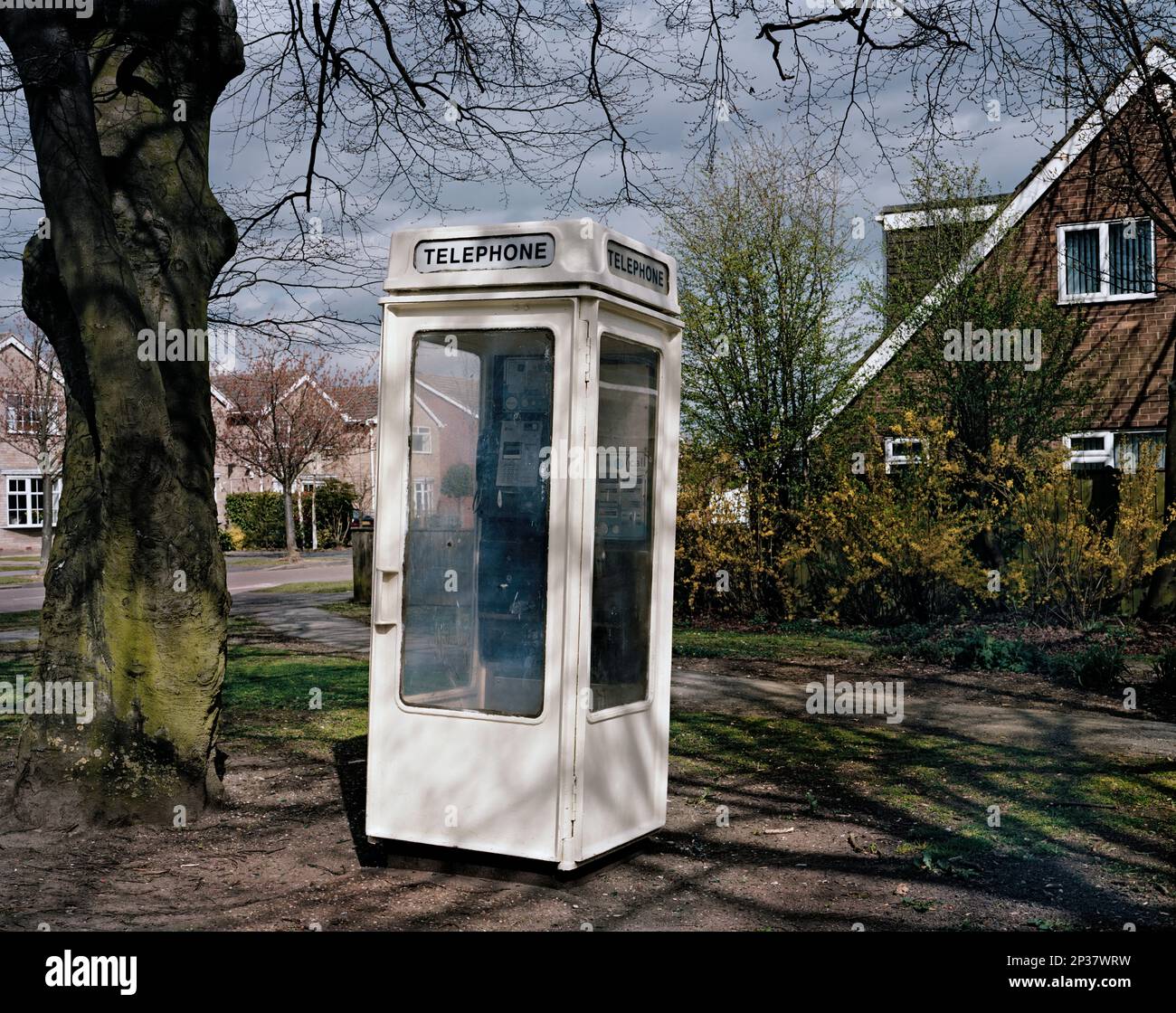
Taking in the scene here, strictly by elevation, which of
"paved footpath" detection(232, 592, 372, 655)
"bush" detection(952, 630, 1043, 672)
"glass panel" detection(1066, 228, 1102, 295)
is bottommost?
"paved footpath" detection(232, 592, 372, 655)

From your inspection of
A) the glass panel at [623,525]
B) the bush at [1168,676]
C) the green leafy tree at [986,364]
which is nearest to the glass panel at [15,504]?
the green leafy tree at [986,364]

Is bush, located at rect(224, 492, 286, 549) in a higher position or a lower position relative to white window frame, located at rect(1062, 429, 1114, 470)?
lower

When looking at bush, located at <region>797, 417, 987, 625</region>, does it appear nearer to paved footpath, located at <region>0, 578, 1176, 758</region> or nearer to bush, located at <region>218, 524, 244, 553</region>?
paved footpath, located at <region>0, 578, 1176, 758</region>

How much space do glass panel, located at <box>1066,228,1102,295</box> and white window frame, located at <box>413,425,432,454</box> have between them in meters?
16.4

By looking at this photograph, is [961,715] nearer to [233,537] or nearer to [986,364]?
[986,364]

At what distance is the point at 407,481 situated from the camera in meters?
5.60

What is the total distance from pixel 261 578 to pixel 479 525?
84.6 ft

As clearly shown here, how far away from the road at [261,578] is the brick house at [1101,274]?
1362 cm

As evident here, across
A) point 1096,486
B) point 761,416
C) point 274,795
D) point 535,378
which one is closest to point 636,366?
point 535,378

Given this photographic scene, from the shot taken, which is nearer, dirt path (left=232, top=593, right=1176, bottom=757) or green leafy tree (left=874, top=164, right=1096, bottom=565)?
dirt path (left=232, top=593, right=1176, bottom=757)

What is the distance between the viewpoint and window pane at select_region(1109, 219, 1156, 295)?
1873cm

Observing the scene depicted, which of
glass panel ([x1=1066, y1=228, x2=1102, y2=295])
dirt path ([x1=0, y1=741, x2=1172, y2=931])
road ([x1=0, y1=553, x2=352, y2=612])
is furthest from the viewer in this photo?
road ([x1=0, y1=553, x2=352, y2=612])

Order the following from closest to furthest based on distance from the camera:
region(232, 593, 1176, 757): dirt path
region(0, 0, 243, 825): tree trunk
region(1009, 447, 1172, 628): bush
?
region(0, 0, 243, 825): tree trunk < region(232, 593, 1176, 757): dirt path < region(1009, 447, 1172, 628): bush

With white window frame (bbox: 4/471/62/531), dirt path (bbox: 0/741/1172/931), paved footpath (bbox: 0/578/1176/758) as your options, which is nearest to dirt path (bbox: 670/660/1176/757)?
paved footpath (bbox: 0/578/1176/758)
